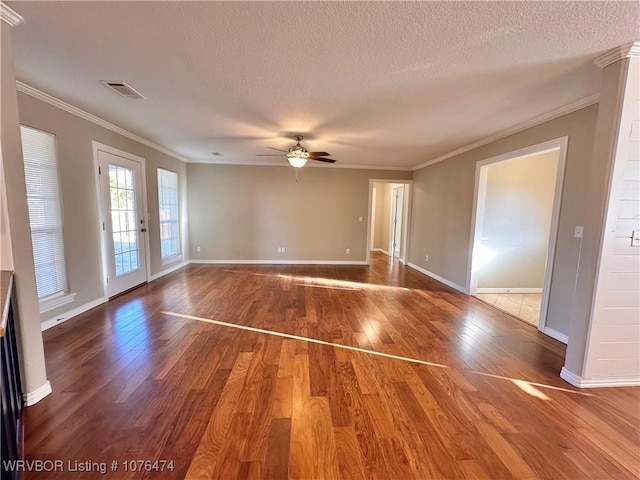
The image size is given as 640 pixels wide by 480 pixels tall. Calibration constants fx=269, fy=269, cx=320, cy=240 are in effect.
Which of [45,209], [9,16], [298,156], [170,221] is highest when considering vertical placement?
[9,16]

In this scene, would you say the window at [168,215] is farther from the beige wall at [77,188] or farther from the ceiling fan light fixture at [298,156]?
the ceiling fan light fixture at [298,156]

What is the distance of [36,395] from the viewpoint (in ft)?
5.77

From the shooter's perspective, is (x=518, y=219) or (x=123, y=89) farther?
(x=518, y=219)

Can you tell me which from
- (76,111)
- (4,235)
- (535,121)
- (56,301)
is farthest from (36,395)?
(535,121)

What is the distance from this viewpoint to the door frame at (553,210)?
280 centimetres

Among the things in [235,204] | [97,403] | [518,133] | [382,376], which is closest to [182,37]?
[97,403]

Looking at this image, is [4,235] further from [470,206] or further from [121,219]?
[470,206]

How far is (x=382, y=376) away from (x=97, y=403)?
198 cm

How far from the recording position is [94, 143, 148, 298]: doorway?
11.8 ft

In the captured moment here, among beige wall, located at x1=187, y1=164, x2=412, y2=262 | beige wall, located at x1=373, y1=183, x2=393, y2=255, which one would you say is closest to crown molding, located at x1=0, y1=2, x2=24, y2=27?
beige wall, located at x1=187, y1=164, x2=412, y2=262

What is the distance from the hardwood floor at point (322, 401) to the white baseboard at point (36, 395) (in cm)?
4

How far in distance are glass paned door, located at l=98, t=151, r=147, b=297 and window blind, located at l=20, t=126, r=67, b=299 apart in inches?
25.8

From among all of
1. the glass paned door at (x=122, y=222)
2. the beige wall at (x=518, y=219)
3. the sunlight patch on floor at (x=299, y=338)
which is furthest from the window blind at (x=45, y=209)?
the beige wall at (x=518, y=219)

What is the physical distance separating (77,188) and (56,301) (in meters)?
1.29
